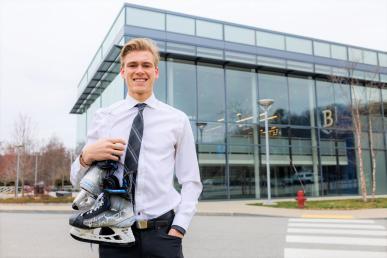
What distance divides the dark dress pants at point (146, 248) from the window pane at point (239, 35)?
19.9m

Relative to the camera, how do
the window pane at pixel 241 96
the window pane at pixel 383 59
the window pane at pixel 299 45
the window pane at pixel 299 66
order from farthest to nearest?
1. the window pane at pixel 383 59
2. the window pane at pixel 299 45
3. the window pane at pixel 299 66
4. the window pane at pixel 241 96

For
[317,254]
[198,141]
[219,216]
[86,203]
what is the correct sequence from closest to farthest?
[86,203]
[317,254]
[219,216]
[198,141]

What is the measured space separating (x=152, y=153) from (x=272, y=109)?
68.1 ft

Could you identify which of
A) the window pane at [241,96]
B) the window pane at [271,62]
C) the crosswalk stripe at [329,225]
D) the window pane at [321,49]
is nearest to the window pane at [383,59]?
the window pane at [321,49]

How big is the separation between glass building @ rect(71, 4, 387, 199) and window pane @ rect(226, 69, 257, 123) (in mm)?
59

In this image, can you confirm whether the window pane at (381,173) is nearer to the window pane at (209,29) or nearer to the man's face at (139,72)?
the window pane at (209,29)

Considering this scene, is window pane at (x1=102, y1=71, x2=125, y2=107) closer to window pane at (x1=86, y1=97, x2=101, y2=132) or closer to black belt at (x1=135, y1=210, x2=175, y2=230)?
window pane at (x1=86, y1=97, x2=101, y2=132)

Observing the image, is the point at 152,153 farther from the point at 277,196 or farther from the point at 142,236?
the point at 277,196

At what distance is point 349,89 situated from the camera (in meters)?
25.0

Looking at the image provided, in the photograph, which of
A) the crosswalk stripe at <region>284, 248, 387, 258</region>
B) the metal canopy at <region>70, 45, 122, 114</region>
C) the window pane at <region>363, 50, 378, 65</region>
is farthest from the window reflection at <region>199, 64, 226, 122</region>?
the crosswalk stripe at <region>284, 248, 387, 258</region>

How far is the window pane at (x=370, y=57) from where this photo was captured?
82.3ft

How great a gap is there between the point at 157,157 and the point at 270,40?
70.1 feet

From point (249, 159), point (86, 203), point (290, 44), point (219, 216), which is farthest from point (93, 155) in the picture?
point (290, 44)

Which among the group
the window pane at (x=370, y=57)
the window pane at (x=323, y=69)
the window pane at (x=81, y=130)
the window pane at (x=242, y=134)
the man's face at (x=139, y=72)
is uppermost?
the window pane at (x=370, y=57)
